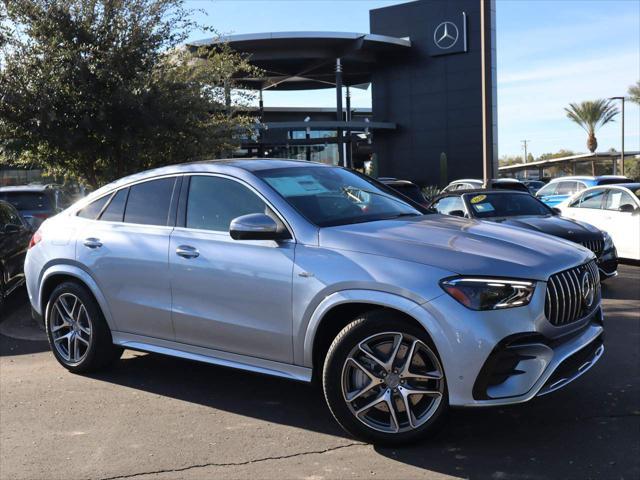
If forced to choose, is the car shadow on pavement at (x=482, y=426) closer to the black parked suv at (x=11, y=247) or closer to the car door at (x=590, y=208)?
the black parked suv at (x=11, y=247)

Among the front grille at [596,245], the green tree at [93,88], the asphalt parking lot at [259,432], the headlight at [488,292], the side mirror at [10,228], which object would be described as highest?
the green tree at [93,88]

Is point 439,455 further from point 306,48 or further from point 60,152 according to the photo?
point 306,48

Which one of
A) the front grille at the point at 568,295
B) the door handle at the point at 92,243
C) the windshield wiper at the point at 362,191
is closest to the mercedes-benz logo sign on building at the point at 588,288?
the front grille at the point at 568,295

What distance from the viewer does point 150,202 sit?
16.7 feet

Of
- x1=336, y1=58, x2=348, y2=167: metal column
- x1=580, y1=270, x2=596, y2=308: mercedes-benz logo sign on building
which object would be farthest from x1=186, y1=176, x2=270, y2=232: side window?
x1=336, y1=58, x2=348, y2=167: metal column

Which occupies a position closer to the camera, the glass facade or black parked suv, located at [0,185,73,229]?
black parked suv, located at [0,185,73,229]

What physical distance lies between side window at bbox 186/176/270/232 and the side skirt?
2.86 ft

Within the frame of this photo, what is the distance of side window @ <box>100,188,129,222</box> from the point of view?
5270 mm

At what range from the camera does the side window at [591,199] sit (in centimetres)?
1151

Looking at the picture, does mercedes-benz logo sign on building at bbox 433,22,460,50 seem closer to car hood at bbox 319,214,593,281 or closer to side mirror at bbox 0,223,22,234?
side mirror at bbox 0,223,22,234

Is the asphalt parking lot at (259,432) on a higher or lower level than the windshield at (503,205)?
lower

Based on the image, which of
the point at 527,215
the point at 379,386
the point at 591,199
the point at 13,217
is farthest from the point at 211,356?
the point at 591,199

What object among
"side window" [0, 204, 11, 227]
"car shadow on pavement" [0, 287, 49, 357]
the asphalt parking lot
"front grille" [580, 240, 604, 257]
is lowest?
"car shadow on pavement" [0, 287, 49, 357]

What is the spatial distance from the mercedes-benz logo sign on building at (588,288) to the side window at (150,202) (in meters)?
2.96
